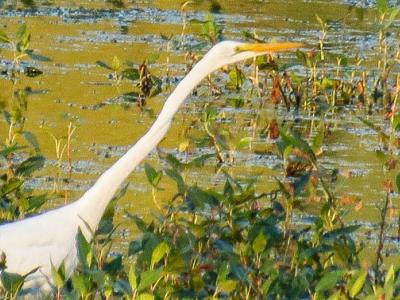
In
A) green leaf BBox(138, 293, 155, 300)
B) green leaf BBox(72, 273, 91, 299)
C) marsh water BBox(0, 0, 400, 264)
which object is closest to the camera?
green leaf BBox(138, 293, 155, 300)

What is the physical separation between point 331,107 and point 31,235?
159 inches

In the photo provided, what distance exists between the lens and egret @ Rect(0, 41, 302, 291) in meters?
4.33

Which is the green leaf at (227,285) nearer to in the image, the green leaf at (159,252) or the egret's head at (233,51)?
the green leaf at (159,252)

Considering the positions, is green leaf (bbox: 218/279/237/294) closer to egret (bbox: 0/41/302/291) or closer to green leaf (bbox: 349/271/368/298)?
green leaf (bbox: 349/271/368/298)

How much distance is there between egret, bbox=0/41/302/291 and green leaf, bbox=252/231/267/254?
0.46 meters

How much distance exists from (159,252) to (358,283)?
24.3 inches

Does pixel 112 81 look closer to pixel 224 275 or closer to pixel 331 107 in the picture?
pixel 331 107

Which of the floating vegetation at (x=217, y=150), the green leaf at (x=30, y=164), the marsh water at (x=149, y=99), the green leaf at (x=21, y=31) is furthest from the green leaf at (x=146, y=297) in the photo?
the green leaf at (x=21, y=31)

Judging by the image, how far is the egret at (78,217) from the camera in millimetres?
4332

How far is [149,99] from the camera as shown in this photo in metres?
8.43

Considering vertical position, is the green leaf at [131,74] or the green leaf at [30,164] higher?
the green leaf at [131,74]

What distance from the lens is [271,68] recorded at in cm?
838

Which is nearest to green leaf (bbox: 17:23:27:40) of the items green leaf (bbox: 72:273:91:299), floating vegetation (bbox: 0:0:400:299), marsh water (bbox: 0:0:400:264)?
floating vegetation (bbox: 0:0:400:299)

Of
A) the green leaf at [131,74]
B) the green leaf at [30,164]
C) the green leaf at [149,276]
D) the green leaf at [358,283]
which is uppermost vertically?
the green leaf at [131,74]
